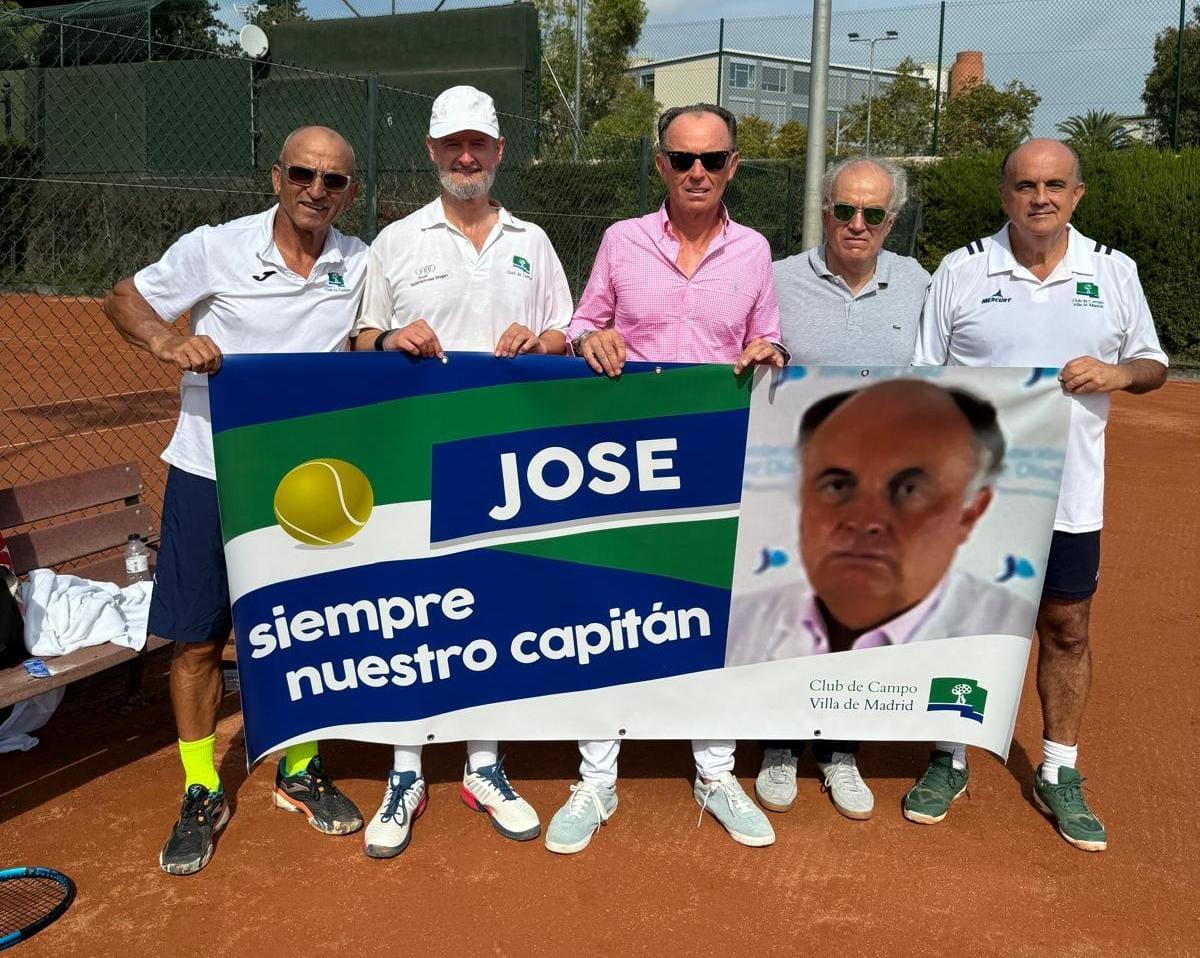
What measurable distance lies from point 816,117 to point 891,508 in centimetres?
750

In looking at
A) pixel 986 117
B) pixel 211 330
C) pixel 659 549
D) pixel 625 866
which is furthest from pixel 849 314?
pixel 986 117

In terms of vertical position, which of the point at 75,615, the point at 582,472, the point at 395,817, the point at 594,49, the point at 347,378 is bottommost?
the point at 395,817

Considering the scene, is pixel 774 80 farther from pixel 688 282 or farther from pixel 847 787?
pixel 847 787

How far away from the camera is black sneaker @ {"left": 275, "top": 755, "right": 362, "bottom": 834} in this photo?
3596 mm

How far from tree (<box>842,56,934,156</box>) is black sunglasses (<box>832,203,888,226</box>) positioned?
2527 centimetres

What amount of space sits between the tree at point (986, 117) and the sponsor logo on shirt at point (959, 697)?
2072 centimetres

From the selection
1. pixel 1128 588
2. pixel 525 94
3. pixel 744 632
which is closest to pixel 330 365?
pixel 744 632

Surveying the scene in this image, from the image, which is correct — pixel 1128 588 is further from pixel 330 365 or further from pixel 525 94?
pixel 525 94

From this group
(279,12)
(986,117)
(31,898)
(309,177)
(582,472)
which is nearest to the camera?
(31,898)

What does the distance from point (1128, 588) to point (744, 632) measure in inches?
142

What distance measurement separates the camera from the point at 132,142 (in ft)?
76.6

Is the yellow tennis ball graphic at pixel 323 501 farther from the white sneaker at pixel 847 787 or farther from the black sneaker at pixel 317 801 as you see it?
the white sneaker at pixel 847 787

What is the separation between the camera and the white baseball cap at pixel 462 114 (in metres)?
3.47

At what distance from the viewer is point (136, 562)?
4.53 metres
